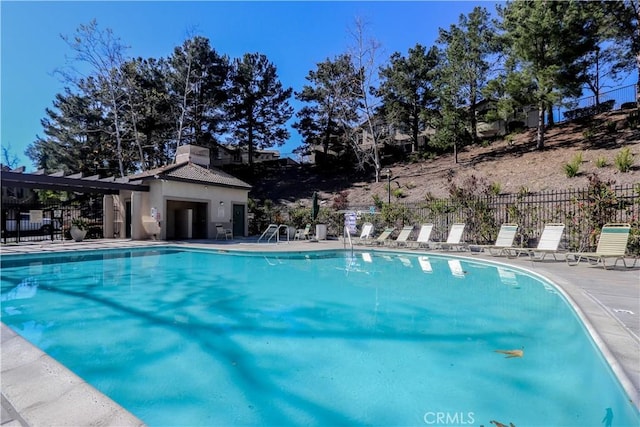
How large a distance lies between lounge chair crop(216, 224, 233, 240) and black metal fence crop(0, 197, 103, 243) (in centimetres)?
667

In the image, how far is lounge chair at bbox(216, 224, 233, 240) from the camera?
1814cm

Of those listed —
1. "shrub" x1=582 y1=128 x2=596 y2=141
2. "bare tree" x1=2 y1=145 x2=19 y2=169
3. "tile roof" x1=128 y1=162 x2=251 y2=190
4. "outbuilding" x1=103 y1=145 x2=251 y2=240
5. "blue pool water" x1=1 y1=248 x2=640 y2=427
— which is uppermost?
"bare tree" x1=2 y1=145 x2=19 y2=169

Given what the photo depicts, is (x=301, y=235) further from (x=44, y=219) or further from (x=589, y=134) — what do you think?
(x=589, y=134)

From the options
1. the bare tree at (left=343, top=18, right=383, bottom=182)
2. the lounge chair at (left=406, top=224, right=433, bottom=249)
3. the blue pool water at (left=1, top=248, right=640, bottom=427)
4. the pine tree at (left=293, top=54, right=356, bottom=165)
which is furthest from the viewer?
the pine tree at (left=293, top=54, right=356, bottom=165)

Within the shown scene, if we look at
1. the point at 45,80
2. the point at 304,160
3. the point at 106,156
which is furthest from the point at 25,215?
the point at 304,160

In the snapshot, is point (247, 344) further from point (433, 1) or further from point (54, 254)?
point (433, 1)

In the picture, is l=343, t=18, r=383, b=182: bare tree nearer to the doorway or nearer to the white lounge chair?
the doorway

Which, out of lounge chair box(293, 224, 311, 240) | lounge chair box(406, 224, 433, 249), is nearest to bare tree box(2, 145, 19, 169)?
lounge chair box(293, 224, 311, 240)

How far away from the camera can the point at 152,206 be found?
16.8m

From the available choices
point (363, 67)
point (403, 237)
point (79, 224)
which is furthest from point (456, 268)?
point (363, 67)

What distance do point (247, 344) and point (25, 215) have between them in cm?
2686

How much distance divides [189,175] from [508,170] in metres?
19.4

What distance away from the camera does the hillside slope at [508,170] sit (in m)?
17.6

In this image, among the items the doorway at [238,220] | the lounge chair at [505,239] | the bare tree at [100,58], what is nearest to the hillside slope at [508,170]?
the lounge chair at [505,239]
